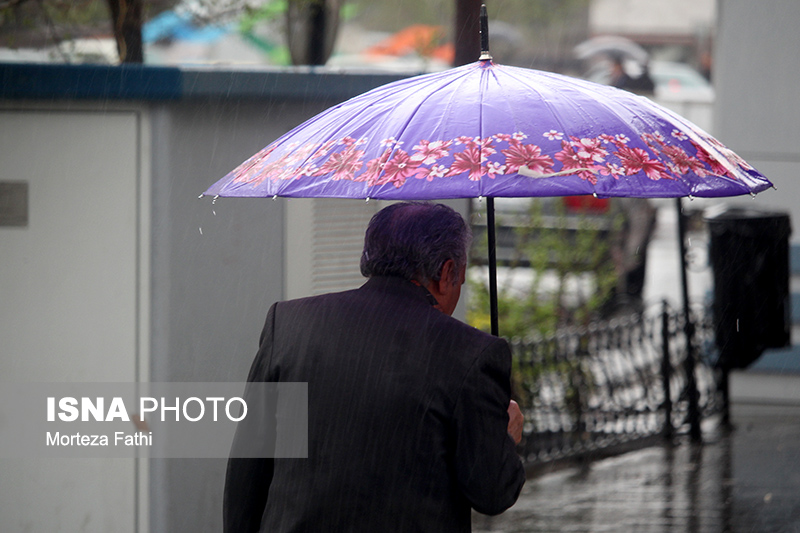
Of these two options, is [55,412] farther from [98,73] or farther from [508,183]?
[508,183]

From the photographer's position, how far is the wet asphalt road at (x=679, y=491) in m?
5.74

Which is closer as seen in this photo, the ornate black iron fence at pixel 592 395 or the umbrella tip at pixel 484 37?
the umbrella tip at pixel 484 37

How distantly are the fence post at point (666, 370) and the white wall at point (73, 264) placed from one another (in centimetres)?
455

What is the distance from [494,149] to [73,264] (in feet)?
7.93

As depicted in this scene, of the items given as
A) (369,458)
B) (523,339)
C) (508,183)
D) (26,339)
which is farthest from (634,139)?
(523,339)

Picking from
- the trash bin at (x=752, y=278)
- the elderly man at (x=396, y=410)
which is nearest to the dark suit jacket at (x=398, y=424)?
the elderly man at (x=396, y=410)

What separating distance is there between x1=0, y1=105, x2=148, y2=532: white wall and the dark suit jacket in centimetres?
198

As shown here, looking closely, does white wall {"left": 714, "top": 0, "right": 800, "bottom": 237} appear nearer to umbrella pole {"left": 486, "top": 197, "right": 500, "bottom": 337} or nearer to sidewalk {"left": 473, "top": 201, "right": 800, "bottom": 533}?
sidewalk {"left": 473, "top": 201, "right": 800, "bottom": 533}

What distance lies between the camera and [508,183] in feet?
8.40

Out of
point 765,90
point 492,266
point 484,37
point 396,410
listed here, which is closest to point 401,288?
point 396,410

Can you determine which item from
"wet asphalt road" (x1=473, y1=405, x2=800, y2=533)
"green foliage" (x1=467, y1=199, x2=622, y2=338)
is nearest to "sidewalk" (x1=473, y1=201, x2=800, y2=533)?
"wet asphalt road" (x1=473, y1=405, x2=800, y2=533)

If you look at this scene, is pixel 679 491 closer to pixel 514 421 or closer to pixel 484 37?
pixel 514 421

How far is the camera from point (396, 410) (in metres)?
2.51

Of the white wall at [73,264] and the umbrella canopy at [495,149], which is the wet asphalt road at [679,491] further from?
the umbrella canopy at [495,149]
